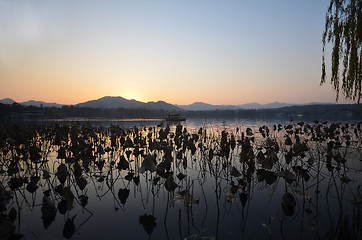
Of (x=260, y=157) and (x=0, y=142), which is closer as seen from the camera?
(x=260, y=157)

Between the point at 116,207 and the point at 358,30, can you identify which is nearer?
the point at 116,207

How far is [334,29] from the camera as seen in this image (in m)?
7.99

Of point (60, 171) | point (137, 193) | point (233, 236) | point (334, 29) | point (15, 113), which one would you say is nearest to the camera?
point (233, 236)

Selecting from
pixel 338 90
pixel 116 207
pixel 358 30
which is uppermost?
pixel 358 30

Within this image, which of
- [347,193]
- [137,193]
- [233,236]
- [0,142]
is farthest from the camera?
[0,142]

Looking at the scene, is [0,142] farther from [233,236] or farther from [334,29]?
[334,29]

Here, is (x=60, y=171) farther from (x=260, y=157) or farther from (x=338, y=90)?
(x=338, y=90)

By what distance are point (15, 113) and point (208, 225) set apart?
103 metres

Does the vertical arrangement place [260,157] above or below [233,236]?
above

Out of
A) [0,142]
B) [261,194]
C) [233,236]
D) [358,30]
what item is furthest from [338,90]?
[0,142]

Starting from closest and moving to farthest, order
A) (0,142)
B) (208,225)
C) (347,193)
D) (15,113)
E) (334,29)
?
(208,225) → (347,193) → (334,29) → (0,142) → (15,113)

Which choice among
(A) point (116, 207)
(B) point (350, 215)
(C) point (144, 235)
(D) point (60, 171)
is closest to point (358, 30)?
(B) point (350, 215)

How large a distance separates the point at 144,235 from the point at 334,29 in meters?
9.59

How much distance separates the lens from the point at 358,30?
7.08 m
